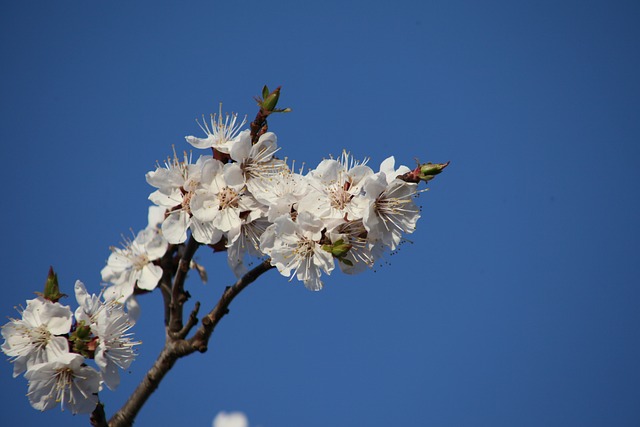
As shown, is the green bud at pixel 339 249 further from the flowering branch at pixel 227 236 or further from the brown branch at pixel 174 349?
the brown branch at pixel 174 349

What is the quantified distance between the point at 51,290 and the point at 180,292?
0.65 meters

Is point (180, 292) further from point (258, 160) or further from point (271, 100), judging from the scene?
point (271, 100)

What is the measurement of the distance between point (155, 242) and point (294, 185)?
4.18ft

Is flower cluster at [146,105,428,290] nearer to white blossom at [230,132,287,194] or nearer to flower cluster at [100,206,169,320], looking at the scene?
white blossom at [230,132,287,194]

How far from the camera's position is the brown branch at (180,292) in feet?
12.3

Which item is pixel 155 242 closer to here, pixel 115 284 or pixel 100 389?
pixel 115 284

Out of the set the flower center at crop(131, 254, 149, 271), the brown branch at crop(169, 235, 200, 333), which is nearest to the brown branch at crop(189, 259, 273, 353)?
the brown branch at crop(169, 235, 200, 333)

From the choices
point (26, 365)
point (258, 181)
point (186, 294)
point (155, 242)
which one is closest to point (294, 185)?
point (258, 181)

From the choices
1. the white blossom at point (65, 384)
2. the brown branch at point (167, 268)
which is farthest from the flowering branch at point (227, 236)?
the brown branch at point (167, 268)

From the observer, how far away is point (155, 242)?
4355 millimetres

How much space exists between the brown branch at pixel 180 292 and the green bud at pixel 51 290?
1.85 feet

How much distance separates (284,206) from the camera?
3439mm

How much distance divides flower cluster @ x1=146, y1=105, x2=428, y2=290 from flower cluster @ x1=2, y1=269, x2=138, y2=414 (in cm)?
60

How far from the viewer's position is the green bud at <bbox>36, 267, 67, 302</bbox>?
3.55 m
